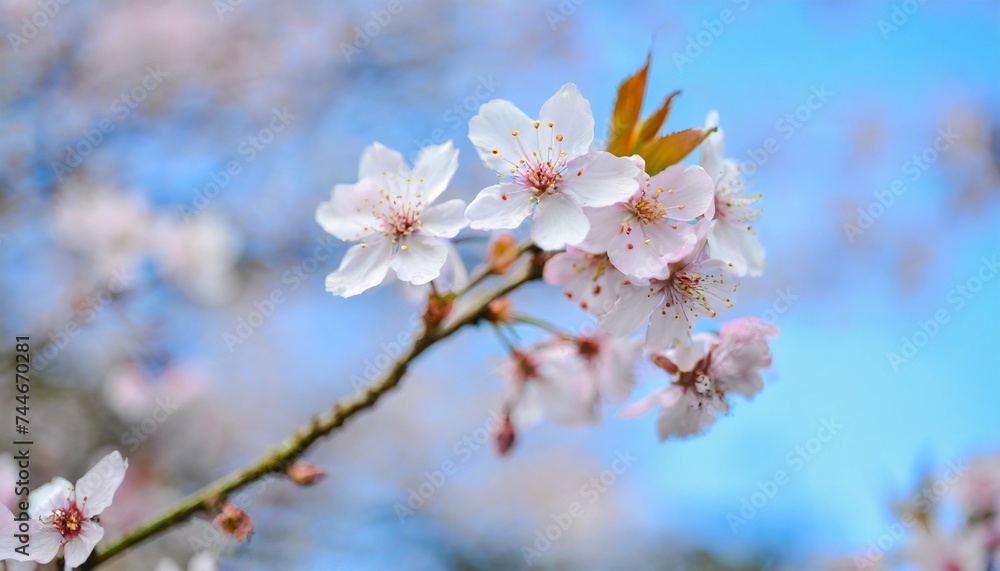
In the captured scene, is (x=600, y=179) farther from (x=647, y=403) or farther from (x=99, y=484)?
(x=99, y=484)

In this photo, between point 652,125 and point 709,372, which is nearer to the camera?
point 652,125

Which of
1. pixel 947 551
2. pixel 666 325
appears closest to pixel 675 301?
pixel 666 325

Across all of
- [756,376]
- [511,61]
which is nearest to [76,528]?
[756,376]

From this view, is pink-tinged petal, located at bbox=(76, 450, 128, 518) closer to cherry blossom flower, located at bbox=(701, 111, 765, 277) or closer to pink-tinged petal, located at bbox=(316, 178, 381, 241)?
pink-tinged petal, located at bbox=(316, 178, 381, 241)

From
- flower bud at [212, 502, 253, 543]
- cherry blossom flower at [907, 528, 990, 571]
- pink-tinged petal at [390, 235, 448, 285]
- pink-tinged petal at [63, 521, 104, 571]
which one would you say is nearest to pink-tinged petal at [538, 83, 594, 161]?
pink-tinged petal at [390, 235, 448, 285]


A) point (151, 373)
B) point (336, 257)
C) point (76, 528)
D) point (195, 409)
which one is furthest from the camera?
point (195, 409)

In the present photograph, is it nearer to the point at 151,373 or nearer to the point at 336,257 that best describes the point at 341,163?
the point at 336,257

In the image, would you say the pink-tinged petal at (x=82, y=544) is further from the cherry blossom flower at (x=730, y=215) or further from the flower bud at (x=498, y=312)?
the cherry blossom flower at (x=730, y=215)
